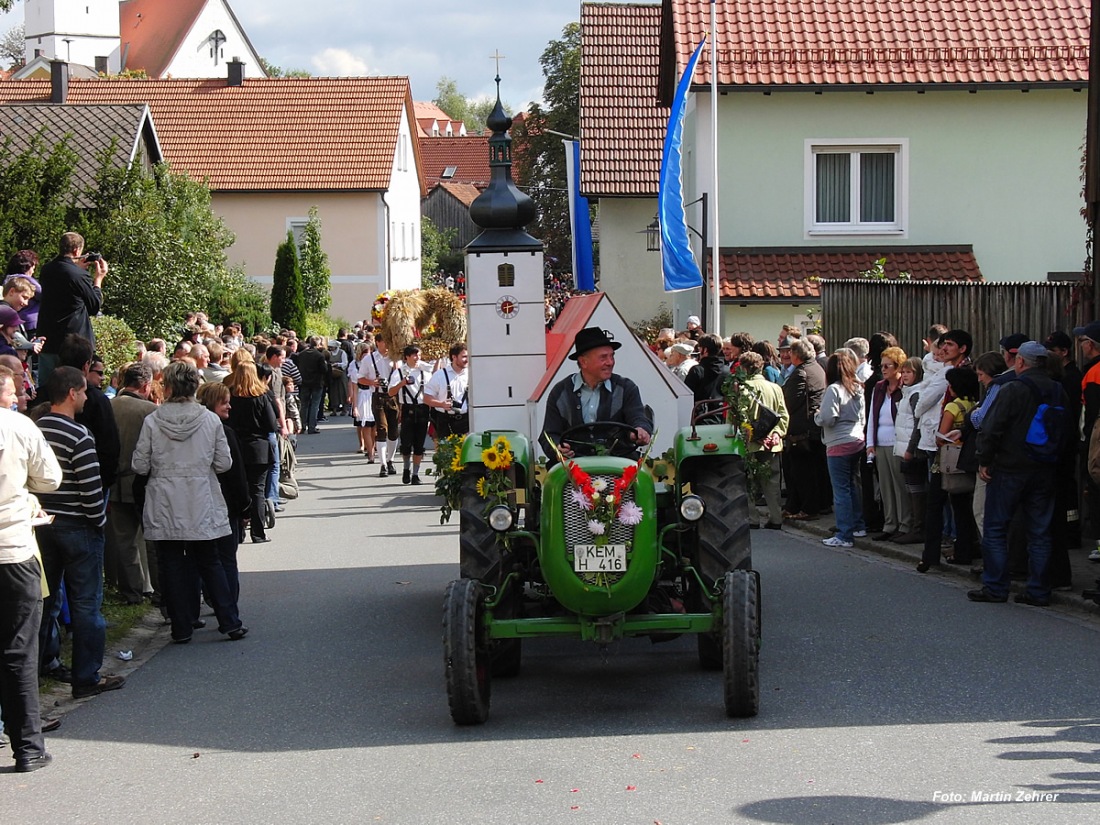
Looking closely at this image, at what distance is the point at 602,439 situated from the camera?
358 inches

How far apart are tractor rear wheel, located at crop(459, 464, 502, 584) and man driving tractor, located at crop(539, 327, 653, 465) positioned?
0.49 m

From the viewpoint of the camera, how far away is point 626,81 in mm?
41156

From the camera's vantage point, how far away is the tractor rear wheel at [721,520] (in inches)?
349

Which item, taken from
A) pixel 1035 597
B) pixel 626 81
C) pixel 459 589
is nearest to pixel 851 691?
pixel 459 589

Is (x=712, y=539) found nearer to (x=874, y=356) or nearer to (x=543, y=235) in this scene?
(x=874, y=356)

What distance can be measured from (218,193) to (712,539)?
1931 inches

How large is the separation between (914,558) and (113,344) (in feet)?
39.6

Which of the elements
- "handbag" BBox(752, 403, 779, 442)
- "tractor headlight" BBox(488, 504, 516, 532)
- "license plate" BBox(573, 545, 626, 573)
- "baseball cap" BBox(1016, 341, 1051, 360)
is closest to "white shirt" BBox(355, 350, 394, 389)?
"handbag" BBox(752, 403, 779, 442)

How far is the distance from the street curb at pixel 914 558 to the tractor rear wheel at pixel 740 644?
4.08 metres

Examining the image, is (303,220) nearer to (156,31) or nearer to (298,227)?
(298,227)

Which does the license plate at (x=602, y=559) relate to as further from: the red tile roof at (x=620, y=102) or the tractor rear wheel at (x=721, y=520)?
the red tile roof at (x=620, y=102)

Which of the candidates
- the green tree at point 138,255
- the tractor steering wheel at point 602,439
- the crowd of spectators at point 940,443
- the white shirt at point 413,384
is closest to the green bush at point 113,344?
the white shirt at point 413,384

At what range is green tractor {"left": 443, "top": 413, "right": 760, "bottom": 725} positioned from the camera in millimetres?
7879

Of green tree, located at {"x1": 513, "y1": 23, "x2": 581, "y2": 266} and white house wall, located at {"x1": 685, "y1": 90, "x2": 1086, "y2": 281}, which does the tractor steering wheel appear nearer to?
white house wall, located at {"x1": 685, "y1": 90, "x2": 1086, "y2": 281}
